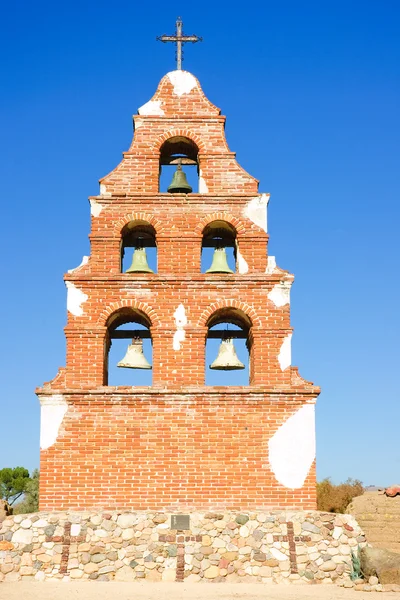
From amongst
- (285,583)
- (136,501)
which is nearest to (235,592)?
(285,583)

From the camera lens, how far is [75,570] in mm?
15172

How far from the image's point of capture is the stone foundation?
15141 mm

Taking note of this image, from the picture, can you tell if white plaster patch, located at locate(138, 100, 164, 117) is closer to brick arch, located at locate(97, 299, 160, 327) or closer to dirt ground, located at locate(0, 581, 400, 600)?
brick arch, located at locate(97, 299, 160, 327)

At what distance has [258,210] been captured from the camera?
1761 centimetres

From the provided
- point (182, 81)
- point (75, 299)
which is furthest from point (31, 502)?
point (182, 81)

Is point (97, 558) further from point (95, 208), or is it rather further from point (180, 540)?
point (95, 208)

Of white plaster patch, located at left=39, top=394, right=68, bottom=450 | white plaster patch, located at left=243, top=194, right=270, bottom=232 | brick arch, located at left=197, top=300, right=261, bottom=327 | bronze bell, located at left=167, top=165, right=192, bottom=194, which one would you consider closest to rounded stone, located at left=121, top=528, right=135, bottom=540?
white plaster patch, located at left=39, top=394, right=68, bottom=450

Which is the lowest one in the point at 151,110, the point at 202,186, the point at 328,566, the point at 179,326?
the point at 328,566

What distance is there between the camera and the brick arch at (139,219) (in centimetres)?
1742

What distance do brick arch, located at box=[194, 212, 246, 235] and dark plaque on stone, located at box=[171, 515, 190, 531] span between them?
5330 millimetres

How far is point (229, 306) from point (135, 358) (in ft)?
6.69

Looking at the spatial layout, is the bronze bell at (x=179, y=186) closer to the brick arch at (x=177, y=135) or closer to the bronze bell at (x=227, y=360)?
the brick arch at (x=177, y=135)

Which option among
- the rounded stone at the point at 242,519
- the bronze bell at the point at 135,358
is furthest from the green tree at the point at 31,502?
the rounded stone at the point at 242,519

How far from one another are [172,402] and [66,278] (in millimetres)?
3054
